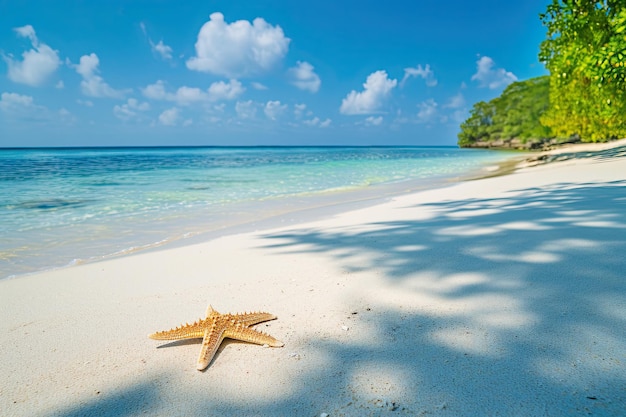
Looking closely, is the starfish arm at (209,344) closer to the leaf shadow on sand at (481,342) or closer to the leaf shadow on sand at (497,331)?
the leaf shadow on sand at (481,342)

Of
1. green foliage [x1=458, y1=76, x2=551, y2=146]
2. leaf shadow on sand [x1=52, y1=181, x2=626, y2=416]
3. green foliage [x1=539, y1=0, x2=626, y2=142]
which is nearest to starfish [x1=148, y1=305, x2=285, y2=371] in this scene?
leaf shadow on sand [x1=52, y1=181, x2=626, y2=416]

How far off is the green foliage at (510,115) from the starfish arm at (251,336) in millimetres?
61272

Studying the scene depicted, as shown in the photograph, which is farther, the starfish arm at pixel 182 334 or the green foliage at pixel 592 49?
the green foliage at pixel 592 49

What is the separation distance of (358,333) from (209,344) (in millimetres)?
778

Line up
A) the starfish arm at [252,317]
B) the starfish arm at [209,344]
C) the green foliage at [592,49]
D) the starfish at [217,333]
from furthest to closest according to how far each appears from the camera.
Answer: the green foliage at [592,49] → the starfish arm at [252,317] → the starfish at [217,333] → the starfish arm at [209,344]

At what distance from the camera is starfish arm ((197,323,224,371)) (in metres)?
1.69

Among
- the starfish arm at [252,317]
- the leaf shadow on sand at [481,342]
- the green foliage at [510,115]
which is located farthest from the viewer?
the green foliage at [510,115]

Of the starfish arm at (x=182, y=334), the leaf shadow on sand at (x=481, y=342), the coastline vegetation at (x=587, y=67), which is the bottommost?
the starfish arm at (x=182, y=334)

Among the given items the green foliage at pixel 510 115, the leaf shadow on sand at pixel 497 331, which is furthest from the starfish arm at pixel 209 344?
the green foliage at pixel 510 115

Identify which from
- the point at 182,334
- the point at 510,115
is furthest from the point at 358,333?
the point at 510,115

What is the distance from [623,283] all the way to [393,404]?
5.77ft

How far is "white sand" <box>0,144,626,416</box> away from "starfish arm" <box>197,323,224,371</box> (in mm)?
43

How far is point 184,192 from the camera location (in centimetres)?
1277

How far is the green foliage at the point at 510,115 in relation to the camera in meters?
59.8
